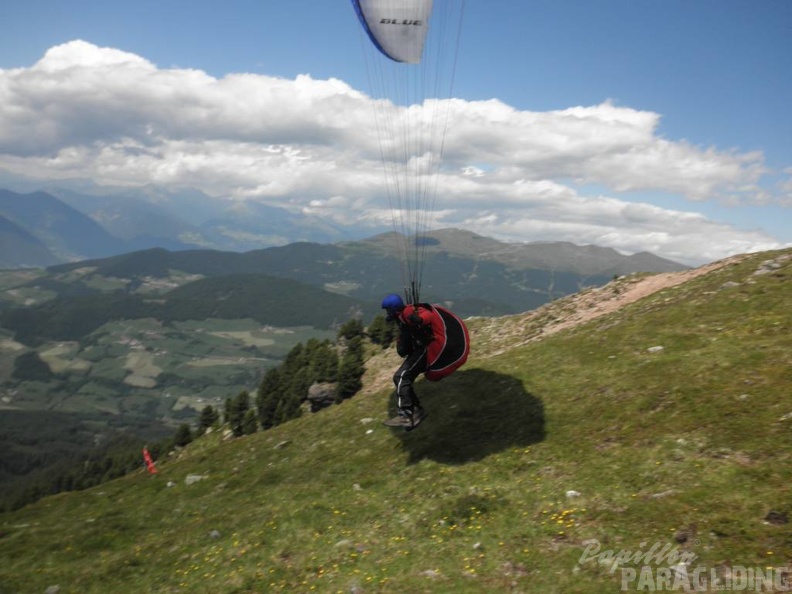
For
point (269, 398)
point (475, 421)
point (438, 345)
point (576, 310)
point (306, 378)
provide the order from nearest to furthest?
point (438, 345) < point (475, 421) < point (576, 310) < point (306, 378) < point (269, 398)

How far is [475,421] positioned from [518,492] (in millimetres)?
5413

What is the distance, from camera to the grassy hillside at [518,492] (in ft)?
30.3

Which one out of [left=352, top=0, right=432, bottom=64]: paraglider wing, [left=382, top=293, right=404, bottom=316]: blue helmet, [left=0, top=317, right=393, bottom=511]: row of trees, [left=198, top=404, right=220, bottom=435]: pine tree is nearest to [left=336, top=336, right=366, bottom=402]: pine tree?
→ [left=0, top=317, right=393, bottom=511]: row of trees

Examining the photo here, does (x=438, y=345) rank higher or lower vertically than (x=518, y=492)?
higher

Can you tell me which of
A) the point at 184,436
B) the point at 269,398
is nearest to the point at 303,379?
the point at 269,398

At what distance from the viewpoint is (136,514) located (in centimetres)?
1855

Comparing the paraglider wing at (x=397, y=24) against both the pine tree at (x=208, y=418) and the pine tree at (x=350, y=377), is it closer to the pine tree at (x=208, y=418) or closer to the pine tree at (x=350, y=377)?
the pine tree at (x=350, y=377)

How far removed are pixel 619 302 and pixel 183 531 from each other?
26.7 meters

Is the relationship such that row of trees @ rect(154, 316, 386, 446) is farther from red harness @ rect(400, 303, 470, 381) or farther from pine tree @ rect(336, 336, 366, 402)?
red harness @ rect(400, 303, 470, 381)

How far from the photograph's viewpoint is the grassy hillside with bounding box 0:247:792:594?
30.3 ft

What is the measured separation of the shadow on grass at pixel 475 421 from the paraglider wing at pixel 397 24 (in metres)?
12.8

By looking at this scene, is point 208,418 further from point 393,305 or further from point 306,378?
point 393,305

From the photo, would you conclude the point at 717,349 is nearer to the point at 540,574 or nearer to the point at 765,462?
the point at 765,462

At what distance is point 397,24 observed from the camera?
57.5 feet
